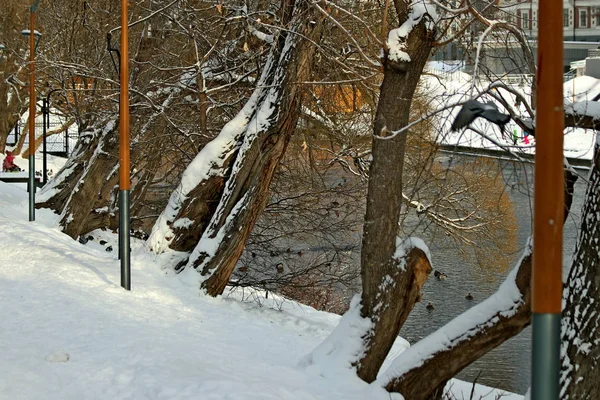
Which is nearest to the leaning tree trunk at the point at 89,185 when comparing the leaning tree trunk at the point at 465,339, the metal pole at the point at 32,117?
the metal pole at the point at 32,117

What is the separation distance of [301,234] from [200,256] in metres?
6.65

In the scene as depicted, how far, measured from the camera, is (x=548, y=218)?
13.5ft

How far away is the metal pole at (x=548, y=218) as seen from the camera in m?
4.06

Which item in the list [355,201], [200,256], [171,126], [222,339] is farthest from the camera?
[355,201]

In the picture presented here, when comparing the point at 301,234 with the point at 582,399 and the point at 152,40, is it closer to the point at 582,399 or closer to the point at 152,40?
the point at 152,40

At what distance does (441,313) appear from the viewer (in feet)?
63.0

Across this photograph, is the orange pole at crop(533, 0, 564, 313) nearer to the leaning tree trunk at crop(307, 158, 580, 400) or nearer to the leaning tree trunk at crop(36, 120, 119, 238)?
the leaning tree trunk at crop(307, 158, 580, 400)

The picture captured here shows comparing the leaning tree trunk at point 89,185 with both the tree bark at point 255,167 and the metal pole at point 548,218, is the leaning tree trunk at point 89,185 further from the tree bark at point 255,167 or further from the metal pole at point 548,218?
the metal pole at point 548,218

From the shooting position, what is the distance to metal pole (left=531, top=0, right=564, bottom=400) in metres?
4.06

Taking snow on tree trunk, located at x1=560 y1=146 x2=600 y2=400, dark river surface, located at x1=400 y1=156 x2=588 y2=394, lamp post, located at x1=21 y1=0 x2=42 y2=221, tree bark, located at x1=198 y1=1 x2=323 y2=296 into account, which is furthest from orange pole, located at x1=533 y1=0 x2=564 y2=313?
lamp post, located at x1=21 y1=0 x2=42 y2=221

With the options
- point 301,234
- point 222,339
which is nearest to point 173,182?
point 301,234

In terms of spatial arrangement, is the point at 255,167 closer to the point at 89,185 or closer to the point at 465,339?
the point at 465,339

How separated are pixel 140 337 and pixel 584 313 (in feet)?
14.8

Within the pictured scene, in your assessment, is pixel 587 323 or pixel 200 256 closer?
pixel 587 323
